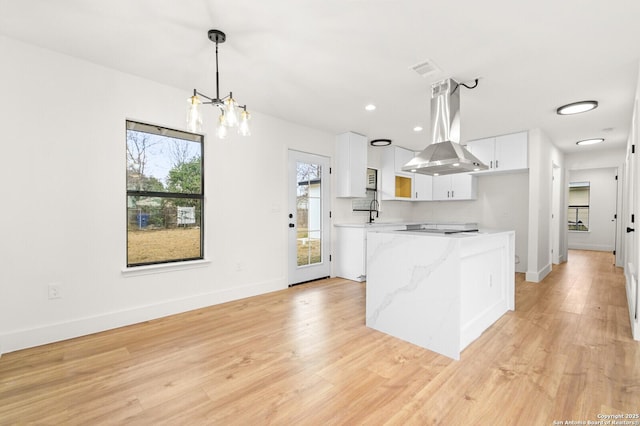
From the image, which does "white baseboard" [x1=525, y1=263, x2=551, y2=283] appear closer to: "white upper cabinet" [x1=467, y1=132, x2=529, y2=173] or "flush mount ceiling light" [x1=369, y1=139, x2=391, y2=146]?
"white upper cabinet" [x1=467, y1=132, x2=529, y2=173]

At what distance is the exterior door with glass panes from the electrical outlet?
98.7 inches

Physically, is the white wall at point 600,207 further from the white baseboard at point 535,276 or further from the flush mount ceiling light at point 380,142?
the flush mount ceiling light at point 380,142

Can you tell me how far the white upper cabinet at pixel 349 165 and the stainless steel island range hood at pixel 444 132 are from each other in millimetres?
1673

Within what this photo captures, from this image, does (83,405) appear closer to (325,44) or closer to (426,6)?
(325,44)

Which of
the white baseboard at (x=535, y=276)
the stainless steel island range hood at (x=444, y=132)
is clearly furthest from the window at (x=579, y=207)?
the stainless steel island range hood at (x=444, y=132)

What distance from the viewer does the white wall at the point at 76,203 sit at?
2291 mm

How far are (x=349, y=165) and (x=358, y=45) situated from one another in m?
2.50

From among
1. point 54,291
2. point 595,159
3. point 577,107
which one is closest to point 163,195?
point 54,291

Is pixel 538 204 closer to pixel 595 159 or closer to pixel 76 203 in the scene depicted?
pixel 595 159

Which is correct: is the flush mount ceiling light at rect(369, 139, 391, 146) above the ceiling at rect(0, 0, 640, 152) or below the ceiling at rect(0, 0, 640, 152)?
below

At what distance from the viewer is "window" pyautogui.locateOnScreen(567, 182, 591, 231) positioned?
26.6 ft

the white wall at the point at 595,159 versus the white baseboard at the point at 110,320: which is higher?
the white wall at the point at 595,159

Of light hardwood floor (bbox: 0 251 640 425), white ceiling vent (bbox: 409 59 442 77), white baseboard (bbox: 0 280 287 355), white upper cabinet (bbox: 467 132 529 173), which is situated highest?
white ceiling vent (bbox: 409 59 442 77)

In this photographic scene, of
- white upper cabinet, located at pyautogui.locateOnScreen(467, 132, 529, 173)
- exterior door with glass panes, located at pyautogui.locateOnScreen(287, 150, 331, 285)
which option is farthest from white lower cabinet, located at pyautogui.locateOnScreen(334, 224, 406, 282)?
white upper cabinet, located at pyautogui.locateOnScreen(467, 132, 529, 173)
